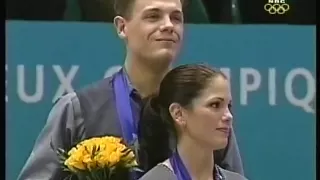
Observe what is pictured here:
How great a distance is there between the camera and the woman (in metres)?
1.80

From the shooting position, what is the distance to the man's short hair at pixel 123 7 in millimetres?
1839

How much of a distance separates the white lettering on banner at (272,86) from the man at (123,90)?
128 millimetres

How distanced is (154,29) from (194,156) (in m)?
0.29

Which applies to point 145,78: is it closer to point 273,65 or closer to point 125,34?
point 125,34

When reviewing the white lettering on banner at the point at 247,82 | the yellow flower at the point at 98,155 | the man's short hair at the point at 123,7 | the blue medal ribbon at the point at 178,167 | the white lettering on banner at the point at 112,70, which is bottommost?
the blue medal ribbon at the point at 178,167

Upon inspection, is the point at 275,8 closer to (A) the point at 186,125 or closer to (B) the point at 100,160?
(A) the point at 186,125

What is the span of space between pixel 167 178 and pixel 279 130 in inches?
11.2

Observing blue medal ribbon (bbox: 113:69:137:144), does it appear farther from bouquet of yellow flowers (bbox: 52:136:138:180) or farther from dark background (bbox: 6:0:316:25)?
dark background (bbox: 6:0:316:25)

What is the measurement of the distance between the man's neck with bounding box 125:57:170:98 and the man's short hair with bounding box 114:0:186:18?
0.36 feet

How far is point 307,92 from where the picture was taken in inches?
74.8

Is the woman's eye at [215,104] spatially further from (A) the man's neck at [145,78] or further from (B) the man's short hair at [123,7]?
(B) the man's short hair at [123,7]

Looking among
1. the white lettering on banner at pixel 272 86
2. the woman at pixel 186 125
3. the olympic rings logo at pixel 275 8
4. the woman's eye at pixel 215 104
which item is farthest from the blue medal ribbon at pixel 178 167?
the olympic rings logo at pixel 275 8

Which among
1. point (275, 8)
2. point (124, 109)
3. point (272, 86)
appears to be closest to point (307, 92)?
point (272, 86)

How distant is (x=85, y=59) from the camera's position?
1.86 m
